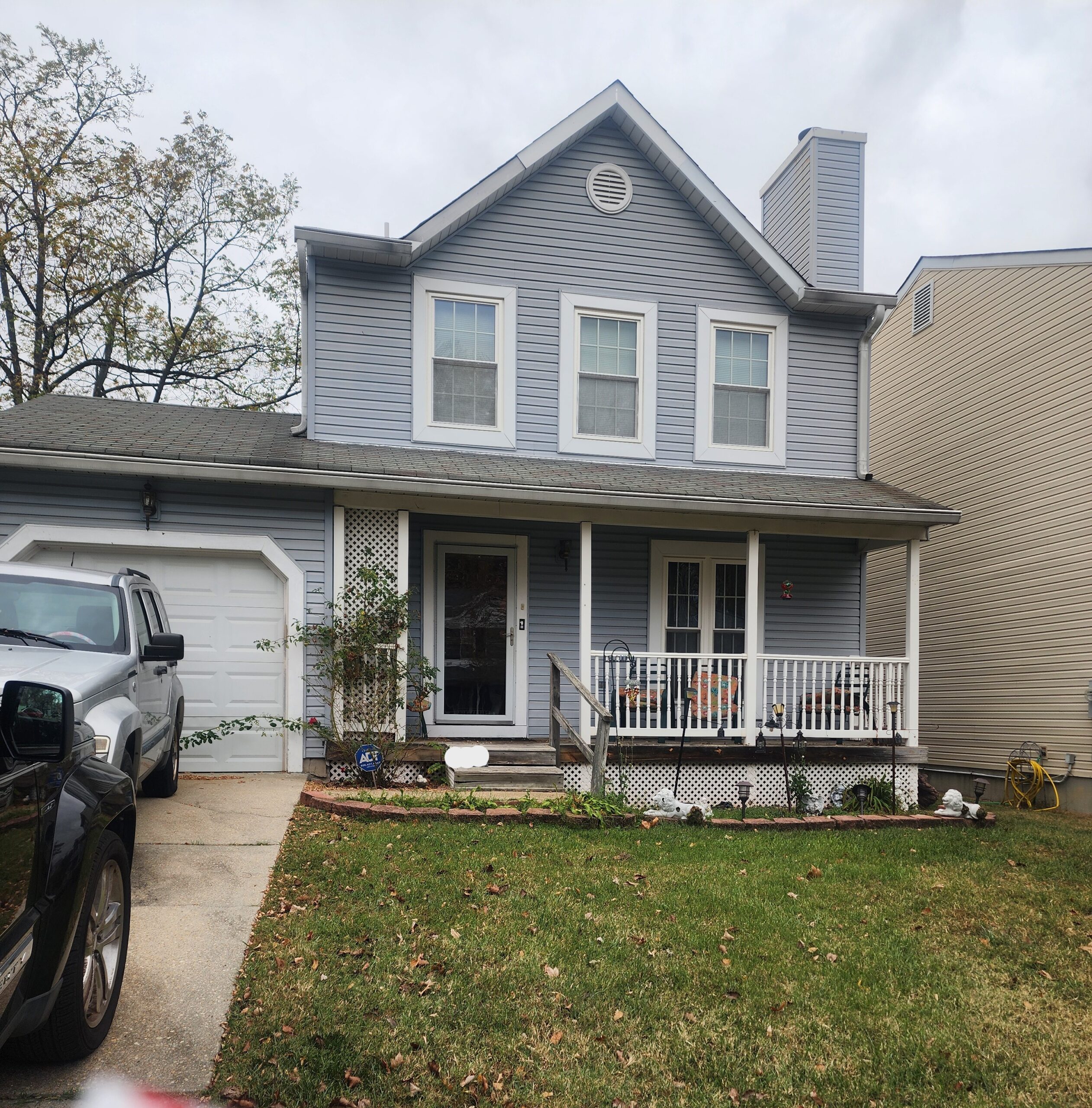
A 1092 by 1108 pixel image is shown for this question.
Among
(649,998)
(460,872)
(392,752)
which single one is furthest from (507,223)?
(649,998)

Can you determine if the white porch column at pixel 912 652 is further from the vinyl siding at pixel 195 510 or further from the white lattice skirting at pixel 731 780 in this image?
the vinyl siding at pixel 195 510

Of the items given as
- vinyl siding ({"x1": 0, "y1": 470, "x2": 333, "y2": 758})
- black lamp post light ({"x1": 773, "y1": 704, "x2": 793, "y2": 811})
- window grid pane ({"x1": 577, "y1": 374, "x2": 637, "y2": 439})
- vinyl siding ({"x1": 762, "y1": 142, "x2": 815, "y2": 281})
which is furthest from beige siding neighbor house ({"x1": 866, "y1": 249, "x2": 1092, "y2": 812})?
vinyl siding ({"x1": 0, "y1": 470, "x2": 333, "y2": 758})

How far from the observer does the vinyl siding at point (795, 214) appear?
11.4 meters

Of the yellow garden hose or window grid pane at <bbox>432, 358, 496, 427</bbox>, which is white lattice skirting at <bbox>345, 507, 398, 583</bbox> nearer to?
window grid pane at <bbox>432, 358, 496, 427</bbox>

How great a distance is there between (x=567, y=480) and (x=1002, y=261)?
27.4 ft

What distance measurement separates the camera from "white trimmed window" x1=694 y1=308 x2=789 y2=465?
10.7 m

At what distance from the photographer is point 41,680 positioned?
13.2 ft

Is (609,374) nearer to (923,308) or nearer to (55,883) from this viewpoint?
(923,308)

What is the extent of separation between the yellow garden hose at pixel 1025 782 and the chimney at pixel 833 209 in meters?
6.82

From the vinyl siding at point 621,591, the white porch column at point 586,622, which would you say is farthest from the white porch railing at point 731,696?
the vinyl siding at point 621,591

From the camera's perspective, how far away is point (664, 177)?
1063 centimetres

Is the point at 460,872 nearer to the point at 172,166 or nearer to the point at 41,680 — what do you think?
the point at 41,680

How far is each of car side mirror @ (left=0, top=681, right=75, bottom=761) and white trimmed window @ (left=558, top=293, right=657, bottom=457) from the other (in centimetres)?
814

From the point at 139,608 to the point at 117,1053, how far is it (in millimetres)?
3406
